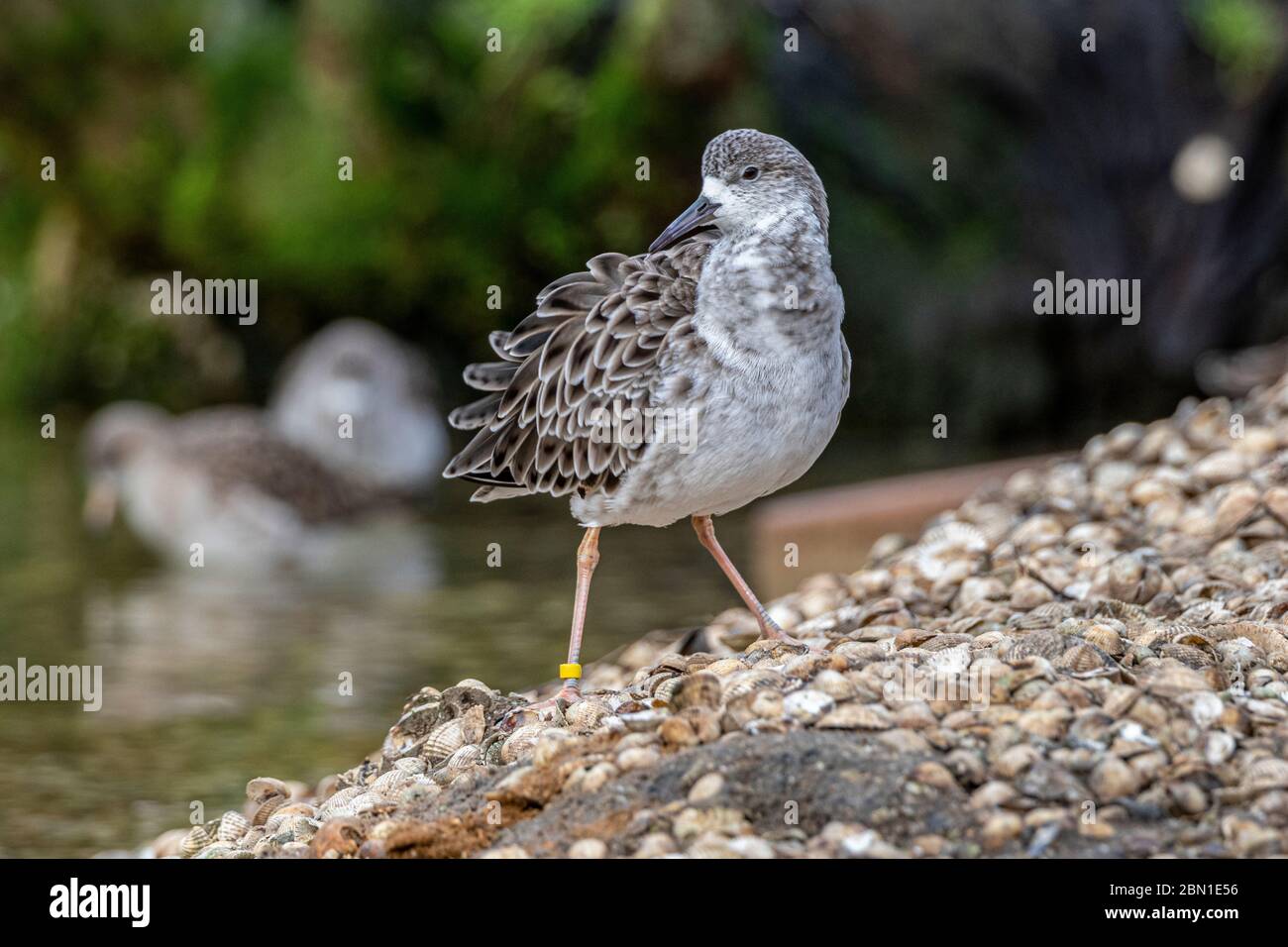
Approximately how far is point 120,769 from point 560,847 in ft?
11.9

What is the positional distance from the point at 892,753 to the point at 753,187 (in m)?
1.98

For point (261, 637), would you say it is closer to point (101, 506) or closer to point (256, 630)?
point (256, 630)

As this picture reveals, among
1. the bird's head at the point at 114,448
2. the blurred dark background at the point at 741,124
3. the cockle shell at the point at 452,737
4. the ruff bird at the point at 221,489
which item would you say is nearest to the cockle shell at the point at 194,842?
the cockle shell at the point at 452,737

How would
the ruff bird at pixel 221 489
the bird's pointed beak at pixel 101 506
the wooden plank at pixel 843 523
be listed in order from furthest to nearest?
the bird's pointed beak at pixel 101 506 → the ruff bird at pixel 221 489 → the wooden plank at pixel 843 523

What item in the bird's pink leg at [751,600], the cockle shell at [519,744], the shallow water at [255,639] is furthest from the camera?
the shallow water at [255,639]

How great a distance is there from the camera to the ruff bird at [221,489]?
10.5m

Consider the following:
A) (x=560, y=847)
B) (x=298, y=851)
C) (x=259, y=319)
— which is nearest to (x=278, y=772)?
(x=298, y=851)

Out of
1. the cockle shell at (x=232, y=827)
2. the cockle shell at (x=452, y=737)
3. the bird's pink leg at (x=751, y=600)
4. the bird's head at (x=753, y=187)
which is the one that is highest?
the bird's head at (x=753, y=187)

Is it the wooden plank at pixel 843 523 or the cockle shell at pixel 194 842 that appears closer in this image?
the cockle shell at pixel 194 842

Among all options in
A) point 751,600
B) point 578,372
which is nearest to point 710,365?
point 578,372

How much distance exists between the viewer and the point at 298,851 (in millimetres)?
3945

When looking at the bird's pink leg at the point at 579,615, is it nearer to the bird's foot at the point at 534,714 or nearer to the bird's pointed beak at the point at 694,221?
the bird's foot at the point at 534,714

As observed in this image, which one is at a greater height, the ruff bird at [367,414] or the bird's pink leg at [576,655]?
A: the ruff bird at [367,414]

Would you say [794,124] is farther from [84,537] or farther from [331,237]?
[84,537]
